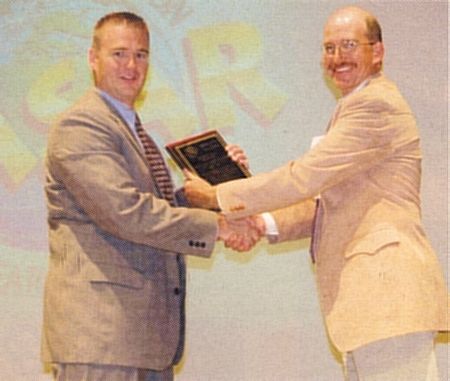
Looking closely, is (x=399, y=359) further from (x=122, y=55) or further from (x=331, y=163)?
(x=122, y=55)

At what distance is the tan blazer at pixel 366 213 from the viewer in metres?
3.15

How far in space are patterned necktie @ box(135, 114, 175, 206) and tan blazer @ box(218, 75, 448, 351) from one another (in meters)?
0.19

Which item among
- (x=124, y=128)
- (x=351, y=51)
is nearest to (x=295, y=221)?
(x=351, y=51)

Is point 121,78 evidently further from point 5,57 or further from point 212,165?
point 5,57

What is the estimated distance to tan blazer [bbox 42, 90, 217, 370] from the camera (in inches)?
122

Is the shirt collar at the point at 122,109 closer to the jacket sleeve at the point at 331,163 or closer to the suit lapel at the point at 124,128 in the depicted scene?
the suit lapel at the point at 124,128

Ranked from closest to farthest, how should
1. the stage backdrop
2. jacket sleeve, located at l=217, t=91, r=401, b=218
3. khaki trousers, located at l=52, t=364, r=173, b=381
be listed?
1. khaki trousers, located at l=52, t=364, r=173, b=381
2. jacket sleeve, located at l=217, t=91, r=401, b=218
3. the stage backdrop

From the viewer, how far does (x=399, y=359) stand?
123 inches

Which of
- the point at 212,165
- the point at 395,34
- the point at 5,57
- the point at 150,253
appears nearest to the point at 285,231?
the point at 212,165

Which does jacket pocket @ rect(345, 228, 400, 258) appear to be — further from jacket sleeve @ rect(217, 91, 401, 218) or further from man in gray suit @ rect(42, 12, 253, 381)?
man in gray suit @ rect(42, 12, 253, 381)

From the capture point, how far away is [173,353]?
327cm

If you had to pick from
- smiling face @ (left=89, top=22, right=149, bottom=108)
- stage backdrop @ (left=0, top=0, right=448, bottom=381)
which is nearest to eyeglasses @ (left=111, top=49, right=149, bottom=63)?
smiling face @ (left=89, top=22, right=149, bottom=108)

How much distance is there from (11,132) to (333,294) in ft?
5.86

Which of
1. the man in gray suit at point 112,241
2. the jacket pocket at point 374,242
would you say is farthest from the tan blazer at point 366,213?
the man in gray suit at point 112,241
